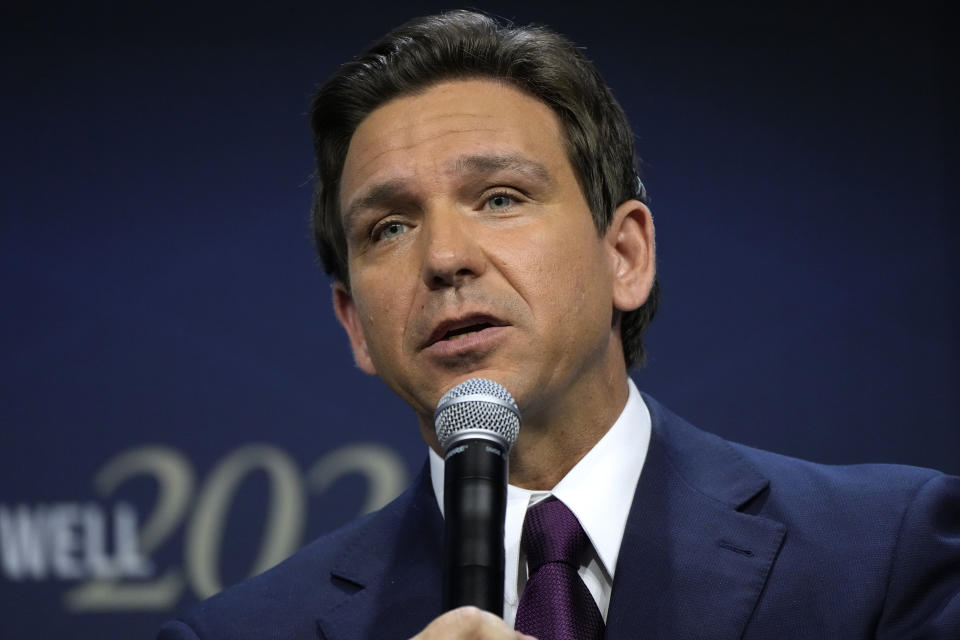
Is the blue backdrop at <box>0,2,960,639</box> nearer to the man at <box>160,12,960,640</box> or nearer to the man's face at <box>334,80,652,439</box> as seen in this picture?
the man at <box>160,12,960,640</box>

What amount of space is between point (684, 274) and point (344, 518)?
1111mm

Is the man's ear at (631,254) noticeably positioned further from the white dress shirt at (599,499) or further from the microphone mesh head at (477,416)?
the microphone mesh head at (477,416)

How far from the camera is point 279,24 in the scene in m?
3.44

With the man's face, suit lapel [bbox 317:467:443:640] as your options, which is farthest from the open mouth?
suit lapel [bbox 317:467:443:640]

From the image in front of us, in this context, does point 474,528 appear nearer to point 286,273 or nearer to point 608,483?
point 608,483

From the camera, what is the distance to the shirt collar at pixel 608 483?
1.89 meters

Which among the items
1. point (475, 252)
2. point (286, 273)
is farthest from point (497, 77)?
point (286, 273)

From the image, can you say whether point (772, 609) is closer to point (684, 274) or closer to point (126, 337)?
point (684, 274)

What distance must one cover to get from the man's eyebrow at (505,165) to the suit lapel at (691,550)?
19.7 inches

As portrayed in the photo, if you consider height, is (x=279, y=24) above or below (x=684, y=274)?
above

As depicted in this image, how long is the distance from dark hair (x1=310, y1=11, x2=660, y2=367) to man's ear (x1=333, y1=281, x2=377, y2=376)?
5 centimetres

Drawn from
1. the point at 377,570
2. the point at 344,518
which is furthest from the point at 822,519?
the point at 344,518

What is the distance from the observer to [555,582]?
1.79 m

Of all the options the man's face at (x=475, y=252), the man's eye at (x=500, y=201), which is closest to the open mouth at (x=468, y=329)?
the man's face at (x=475, y=252)
